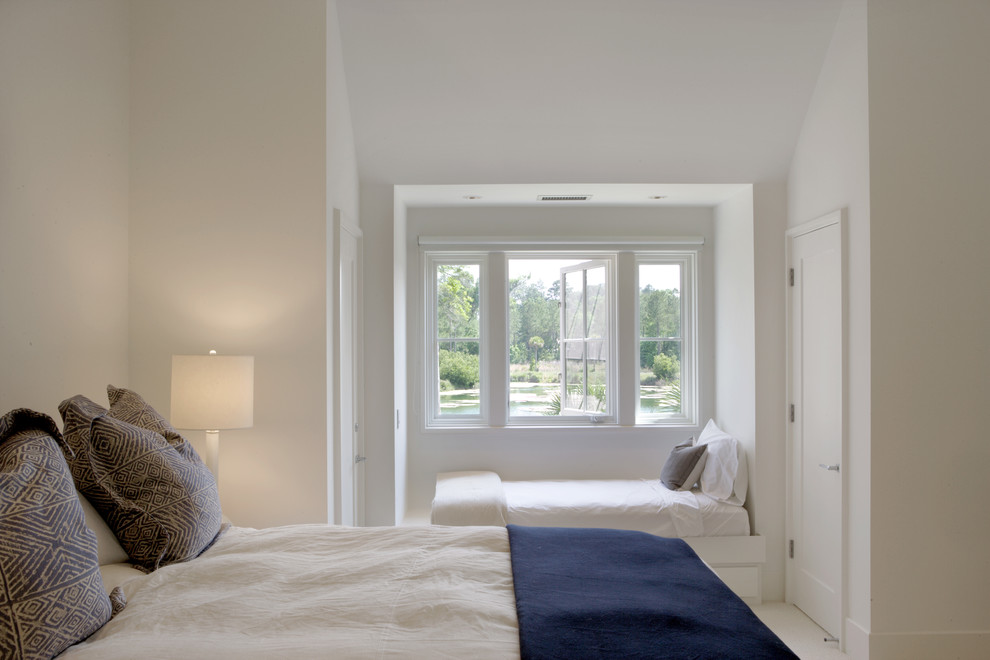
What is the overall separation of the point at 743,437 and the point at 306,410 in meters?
2.46

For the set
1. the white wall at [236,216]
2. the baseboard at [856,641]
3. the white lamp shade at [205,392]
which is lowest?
the baseboard at [856,641]

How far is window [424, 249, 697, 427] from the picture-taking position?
13.7ft

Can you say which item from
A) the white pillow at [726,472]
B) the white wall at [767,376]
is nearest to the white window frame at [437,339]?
the white pillow at [726,472]

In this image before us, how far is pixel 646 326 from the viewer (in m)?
4.21

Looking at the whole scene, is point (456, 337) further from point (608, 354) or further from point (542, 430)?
point (608, 354)

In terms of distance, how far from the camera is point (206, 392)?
2273mm

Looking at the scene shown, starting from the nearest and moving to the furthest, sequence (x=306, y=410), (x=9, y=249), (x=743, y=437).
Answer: (x=9, y=249), (x=306, y=410), (x=743, y=437)

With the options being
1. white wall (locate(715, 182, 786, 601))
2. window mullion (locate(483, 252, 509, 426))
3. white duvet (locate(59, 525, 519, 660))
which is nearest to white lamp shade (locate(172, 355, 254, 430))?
white duvet (locate(59, 525, 519, 660))

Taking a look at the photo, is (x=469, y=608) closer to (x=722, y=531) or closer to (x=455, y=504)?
(x=455, y=504)

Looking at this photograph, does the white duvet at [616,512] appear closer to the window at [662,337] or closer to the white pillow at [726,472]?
the white pillow at [726,472]

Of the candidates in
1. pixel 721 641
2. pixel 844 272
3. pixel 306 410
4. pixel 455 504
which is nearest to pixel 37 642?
pixel 721 641

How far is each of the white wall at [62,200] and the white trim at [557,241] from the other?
1.92 metres

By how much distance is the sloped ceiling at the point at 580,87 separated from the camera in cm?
280

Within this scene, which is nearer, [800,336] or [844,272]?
[844,272]
